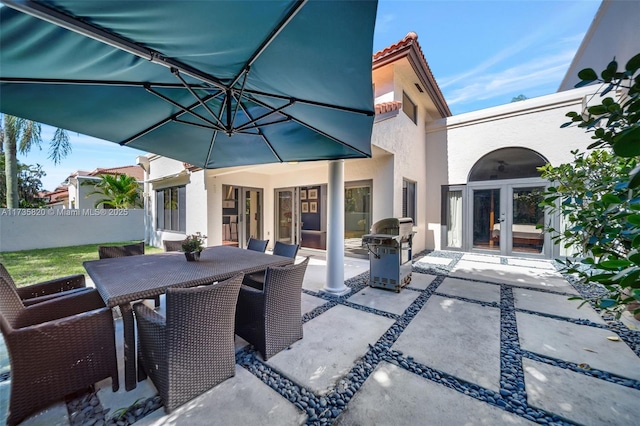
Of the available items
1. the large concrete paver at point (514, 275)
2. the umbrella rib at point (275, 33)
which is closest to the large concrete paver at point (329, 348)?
the umbrella rib at point (275, 33)

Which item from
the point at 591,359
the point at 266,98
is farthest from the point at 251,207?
the point at 591,359

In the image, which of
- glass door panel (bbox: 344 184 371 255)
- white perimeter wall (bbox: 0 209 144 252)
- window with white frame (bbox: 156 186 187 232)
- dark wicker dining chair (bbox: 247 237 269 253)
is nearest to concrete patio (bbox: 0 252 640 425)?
dark wicker dining chair (bbox: 247 237 269 253)

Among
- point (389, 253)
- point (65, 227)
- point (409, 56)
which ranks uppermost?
point (409, 56)

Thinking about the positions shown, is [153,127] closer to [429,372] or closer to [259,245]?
[259,245]

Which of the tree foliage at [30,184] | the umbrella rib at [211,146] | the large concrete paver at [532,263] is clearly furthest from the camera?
the tree foliage at [30,184]

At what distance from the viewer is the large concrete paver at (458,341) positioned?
2.56 meters

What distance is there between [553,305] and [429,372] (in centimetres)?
334

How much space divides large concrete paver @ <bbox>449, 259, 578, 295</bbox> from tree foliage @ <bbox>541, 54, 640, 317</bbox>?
3245mm

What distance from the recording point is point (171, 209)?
31.2ft

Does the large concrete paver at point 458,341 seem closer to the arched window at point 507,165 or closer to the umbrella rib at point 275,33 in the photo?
the umbrella rib at point 275,33

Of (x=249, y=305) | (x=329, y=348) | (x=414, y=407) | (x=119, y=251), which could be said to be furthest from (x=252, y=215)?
(x=414, y=407)

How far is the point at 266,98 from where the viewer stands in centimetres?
273

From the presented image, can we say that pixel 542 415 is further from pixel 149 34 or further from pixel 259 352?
pixel 149 34

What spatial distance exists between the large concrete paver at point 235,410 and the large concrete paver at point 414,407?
470 mm
